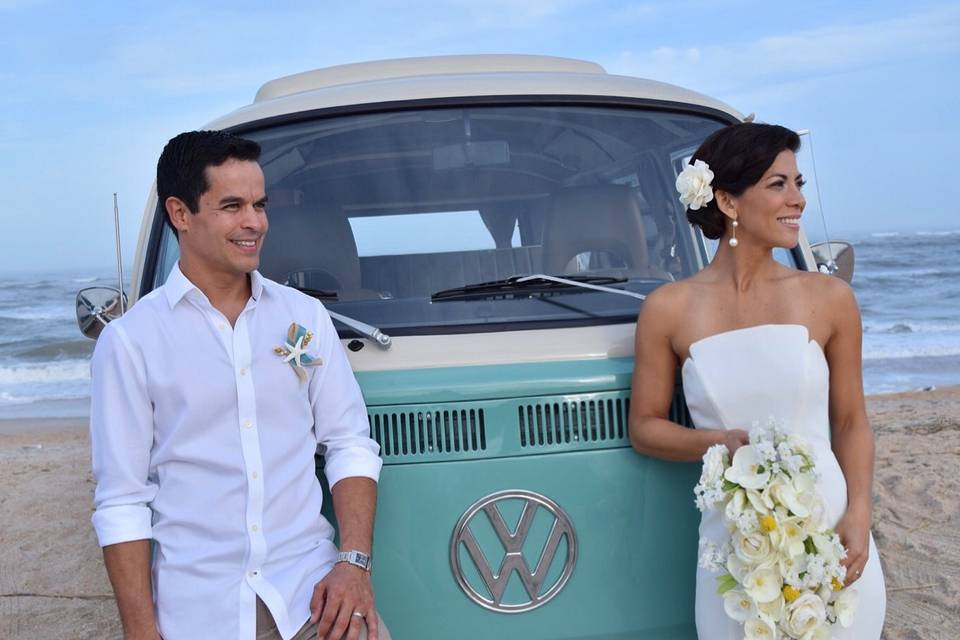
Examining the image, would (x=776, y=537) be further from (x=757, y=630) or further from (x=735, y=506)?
(x=757, y=630)

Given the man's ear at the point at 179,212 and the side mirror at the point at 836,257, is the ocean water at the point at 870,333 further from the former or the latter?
the man's ear at the point at 179,212

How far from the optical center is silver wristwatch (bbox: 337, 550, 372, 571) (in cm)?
266

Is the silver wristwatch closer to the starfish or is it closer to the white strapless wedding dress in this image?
the starfish

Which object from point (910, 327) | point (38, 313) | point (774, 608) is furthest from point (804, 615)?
point (38, 313)

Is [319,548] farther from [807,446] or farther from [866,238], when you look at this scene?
[866,238]

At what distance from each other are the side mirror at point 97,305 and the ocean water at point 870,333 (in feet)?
33.8

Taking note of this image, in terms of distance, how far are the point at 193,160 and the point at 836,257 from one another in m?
2.47

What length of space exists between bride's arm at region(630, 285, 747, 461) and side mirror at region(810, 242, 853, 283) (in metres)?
1.35

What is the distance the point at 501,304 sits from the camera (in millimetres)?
3230

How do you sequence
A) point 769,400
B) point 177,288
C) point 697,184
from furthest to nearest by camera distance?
point 697,184 < point 769,400 < point 177,288

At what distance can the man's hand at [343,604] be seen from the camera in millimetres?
2568

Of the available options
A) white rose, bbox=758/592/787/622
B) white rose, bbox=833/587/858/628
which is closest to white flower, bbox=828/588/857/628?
white rose, bbox=833/587/858/628

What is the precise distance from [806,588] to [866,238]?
3582 centimetres

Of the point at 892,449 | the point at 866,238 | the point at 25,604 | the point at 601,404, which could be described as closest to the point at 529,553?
the point at 601,404
